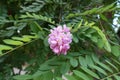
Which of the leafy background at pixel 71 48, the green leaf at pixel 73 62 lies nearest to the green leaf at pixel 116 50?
the leafy background at pixel 71 48

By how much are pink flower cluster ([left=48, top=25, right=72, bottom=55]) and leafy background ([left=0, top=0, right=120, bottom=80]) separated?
0.03 m

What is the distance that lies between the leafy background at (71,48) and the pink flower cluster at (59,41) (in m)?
0.03

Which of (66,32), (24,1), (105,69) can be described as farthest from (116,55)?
(24,1)

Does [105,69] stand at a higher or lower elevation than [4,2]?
lower

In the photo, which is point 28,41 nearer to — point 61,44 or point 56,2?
point 61,44

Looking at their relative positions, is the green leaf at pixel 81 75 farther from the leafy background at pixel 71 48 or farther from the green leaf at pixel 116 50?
the green leaf at pixel 116 50

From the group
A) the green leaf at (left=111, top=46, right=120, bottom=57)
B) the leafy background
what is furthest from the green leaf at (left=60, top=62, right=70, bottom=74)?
the green leaf at (left=111, top=46, right=120, bottom=57)

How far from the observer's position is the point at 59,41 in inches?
27.5

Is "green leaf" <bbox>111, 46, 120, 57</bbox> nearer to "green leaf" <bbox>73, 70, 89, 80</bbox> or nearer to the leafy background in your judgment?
the leafy background

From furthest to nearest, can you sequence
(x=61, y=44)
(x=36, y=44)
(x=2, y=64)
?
(x=2, y=64)
(x=36, y=44)
(x=61, y=44)

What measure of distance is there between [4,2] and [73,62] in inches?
15.8

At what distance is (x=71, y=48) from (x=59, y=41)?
12cm

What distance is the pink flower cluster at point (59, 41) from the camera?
69cm

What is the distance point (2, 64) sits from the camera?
95 cm
